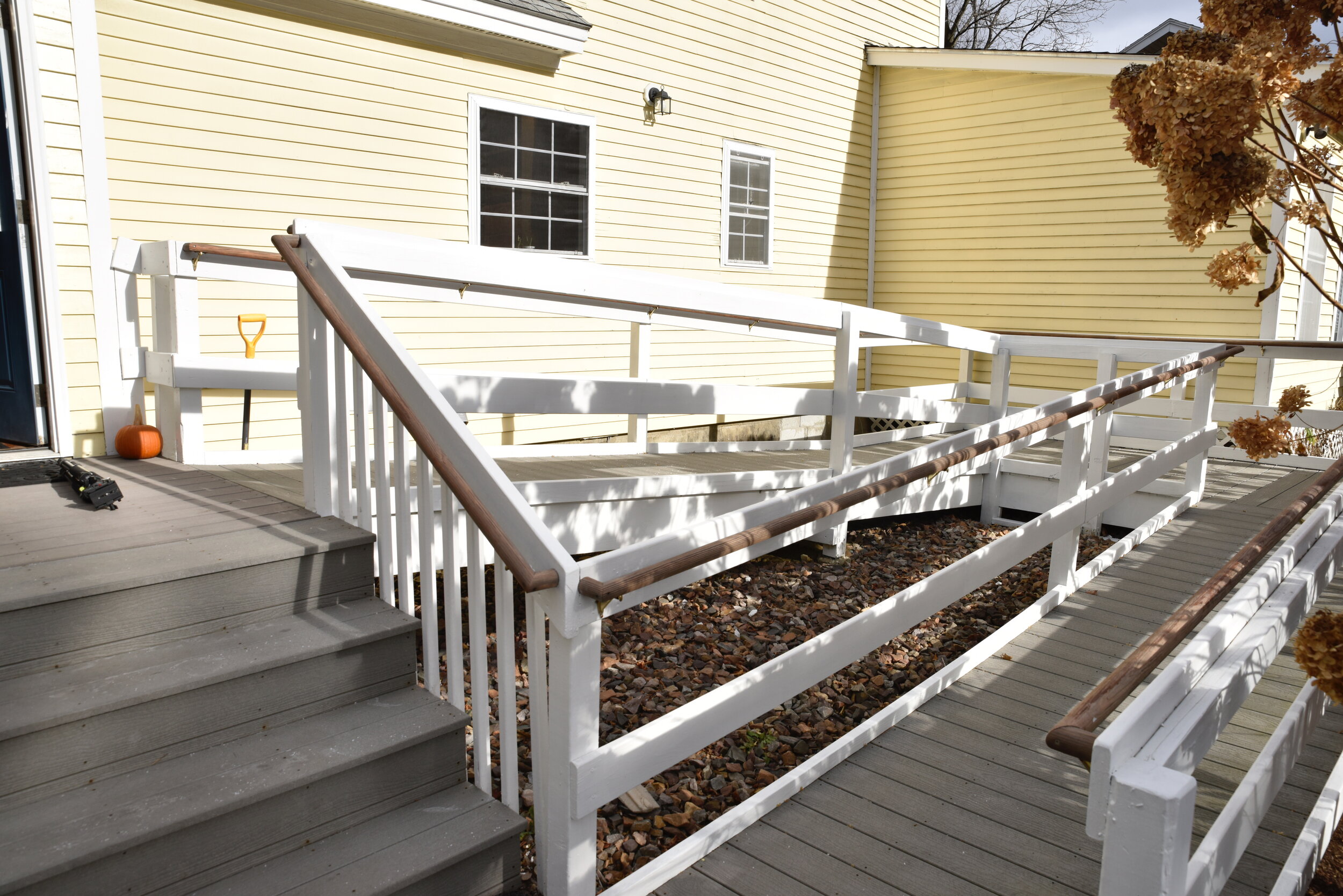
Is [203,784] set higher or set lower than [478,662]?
lower

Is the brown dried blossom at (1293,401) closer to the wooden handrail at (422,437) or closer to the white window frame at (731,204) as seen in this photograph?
the wooden handrail at (422,437)

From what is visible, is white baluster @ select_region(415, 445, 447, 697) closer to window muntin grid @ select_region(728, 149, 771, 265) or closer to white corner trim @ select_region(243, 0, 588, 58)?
white corner trim @ select_region(243, 0, 588, 58)

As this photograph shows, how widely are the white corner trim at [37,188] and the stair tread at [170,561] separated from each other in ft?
8.19

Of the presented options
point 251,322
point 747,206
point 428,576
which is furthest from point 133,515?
point 747,206

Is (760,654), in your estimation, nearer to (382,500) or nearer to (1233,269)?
(382,500)

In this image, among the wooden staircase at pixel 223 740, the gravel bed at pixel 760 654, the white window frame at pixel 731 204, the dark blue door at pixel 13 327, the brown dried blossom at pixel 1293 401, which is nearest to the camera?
the wooden staircase at pixel 223 740

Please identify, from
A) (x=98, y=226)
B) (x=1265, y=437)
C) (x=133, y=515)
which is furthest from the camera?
(x=98, y=226)

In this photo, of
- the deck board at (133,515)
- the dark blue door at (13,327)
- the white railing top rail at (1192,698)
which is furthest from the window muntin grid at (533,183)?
the white railing top rail at (1192,698)

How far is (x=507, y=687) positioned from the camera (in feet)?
8.52

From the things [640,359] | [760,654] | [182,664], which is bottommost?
[760,654]

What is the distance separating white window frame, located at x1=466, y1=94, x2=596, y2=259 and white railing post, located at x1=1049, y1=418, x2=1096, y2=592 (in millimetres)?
4548

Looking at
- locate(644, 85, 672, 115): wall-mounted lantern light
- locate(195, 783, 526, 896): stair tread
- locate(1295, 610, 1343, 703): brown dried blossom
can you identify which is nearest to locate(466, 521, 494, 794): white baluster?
locate(195, 783, 526, 896): stair tread

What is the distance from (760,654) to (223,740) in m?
2.98

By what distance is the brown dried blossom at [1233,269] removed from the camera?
3.50m
